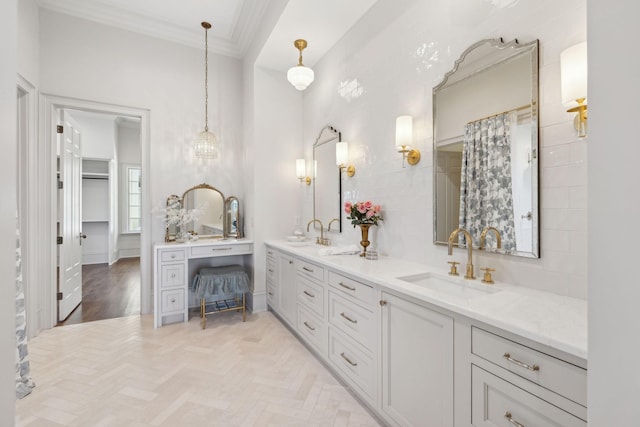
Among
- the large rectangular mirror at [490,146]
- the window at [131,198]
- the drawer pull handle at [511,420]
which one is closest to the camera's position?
the drawer pull handle at [511,420]

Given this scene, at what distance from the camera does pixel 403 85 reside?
2328 mm

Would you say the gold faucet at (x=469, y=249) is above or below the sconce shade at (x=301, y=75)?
below

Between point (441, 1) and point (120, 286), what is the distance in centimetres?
569

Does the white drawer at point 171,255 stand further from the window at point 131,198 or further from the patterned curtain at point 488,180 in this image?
the window at point 131,198

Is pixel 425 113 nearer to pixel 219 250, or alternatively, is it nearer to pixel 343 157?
pixel 343 157

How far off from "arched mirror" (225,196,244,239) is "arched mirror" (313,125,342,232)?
1.13 metres

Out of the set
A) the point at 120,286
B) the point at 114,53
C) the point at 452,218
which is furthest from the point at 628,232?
the point at 120,286

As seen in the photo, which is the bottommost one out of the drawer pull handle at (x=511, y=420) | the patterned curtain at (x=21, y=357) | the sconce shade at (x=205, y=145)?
the patterned curtain at (x=21, y=357)

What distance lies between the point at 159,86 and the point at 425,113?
332cm

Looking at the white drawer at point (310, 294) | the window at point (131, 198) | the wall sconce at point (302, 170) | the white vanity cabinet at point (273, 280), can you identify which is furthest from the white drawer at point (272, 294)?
the window at point (131, 198)

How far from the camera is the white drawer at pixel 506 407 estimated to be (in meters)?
0.97

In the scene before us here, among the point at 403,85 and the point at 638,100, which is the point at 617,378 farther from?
the point at 403,85

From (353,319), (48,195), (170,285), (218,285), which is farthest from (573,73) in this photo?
(48,195)

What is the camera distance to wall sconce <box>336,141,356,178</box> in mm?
2963
